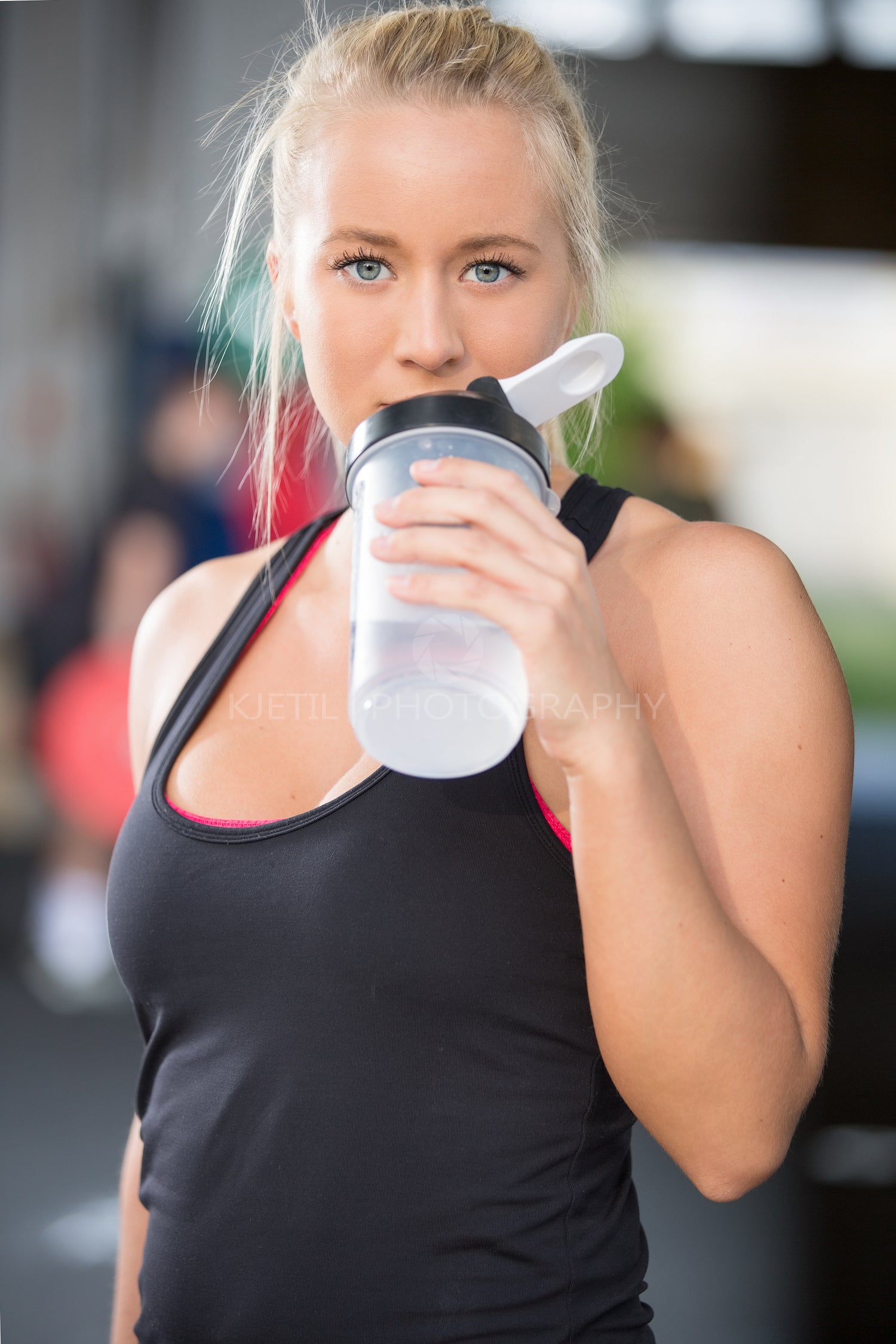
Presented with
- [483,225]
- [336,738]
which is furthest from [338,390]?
[336,738]

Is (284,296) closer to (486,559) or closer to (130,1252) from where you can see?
(486,559)

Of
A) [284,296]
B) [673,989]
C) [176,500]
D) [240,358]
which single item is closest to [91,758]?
[176,500]

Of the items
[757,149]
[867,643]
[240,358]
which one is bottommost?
[867,643]

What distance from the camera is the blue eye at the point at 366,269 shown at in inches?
33.8

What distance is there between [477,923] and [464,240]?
1.57 feet

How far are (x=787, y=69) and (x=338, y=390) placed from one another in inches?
153

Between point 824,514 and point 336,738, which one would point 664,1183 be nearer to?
point 336,738

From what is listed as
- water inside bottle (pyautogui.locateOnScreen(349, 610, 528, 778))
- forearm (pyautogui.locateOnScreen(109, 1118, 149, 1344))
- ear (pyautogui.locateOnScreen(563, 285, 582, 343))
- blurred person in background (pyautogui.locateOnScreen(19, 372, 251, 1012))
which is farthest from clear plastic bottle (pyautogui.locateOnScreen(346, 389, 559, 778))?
blurred person in background (pyautogui.locateOnScreen(19, 372, 251, 1012))

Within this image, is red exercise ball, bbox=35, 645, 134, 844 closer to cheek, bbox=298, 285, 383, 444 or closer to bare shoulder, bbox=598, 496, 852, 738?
cheek, bbox=298, 285, 383, 444

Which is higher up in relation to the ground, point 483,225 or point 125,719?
point 125,719

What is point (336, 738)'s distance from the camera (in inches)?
37.9

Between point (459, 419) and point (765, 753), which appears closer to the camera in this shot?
point (459, 419)

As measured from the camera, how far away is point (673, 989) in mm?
681

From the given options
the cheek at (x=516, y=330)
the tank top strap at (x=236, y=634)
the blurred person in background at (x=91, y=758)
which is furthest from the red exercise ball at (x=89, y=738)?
the cheek at (x=516, y=330)
